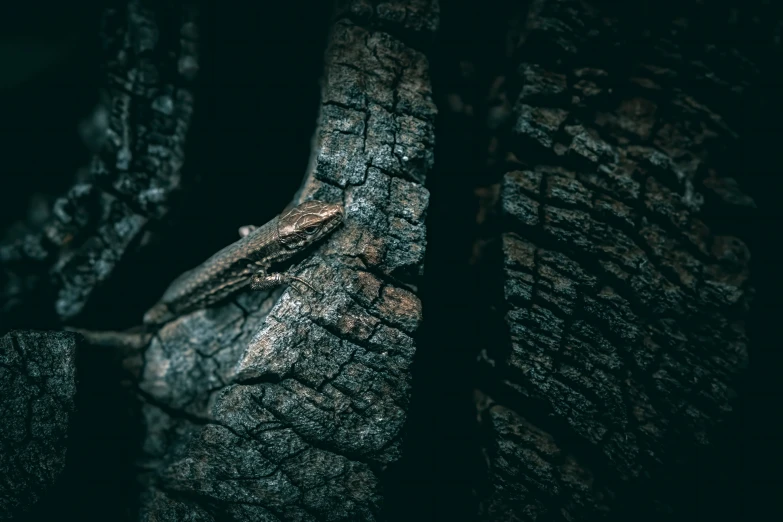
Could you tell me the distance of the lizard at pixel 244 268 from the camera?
2.19 meters

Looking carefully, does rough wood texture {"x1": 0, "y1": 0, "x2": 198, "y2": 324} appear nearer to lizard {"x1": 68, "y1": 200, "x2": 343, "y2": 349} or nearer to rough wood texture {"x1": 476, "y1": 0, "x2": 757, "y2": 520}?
lizard {"x1": 68, "y1": 200, "x2": 343, "y2": 349}

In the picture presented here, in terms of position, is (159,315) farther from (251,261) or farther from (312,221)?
(312,221)

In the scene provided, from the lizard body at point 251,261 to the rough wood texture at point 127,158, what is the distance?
15.4 inches

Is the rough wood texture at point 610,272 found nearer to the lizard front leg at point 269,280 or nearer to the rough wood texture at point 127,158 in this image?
the lizard front leg at point 269,280

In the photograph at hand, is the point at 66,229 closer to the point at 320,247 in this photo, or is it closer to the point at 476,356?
the point at 320,247

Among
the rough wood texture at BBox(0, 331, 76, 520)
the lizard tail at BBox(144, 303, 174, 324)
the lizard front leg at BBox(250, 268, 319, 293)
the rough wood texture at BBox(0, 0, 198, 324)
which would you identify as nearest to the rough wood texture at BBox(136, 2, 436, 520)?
the lizard front leg at BBox(250, 268, 319, 293)

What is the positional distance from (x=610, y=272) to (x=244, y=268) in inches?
76.6

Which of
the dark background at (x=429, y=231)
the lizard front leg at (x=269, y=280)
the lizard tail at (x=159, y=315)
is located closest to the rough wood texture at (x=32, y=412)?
the dark background at (x=429, y=231)

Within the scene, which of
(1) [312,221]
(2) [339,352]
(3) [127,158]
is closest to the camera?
(2) [339,352]

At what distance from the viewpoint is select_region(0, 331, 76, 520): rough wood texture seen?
1984mm

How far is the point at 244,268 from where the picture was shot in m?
2.56

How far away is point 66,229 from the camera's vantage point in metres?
2.78

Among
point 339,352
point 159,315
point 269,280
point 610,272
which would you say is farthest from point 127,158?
point 610,272

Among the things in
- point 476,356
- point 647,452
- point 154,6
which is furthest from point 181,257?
point 647,452
